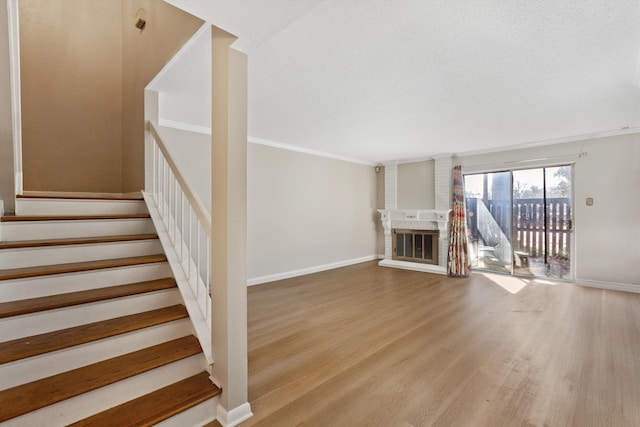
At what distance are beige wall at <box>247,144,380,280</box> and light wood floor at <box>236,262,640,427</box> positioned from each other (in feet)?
3.22

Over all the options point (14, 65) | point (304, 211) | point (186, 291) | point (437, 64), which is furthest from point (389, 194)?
point (14, 65)

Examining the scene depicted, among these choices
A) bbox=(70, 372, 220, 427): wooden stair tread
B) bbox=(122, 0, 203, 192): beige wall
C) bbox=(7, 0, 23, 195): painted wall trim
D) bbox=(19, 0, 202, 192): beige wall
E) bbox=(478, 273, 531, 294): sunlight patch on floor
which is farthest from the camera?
bbox=(478, 273, 531, 294): sunlight patch on floor

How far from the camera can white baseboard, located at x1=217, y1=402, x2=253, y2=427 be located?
5.19 ft

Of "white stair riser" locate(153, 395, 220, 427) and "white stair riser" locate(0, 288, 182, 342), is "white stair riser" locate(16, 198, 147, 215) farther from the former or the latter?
"white stair riser" locate(153, 395, 220, 427)

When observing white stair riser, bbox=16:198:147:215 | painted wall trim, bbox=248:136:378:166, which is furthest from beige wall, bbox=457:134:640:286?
white stair riser, bbox=16:198:147:215

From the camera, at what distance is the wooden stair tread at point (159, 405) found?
1.37 metres

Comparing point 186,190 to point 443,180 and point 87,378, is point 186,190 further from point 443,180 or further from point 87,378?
point 443,180

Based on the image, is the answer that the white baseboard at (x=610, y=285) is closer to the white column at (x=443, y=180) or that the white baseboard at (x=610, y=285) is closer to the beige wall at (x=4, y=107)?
the white column at (x=443, y=180)

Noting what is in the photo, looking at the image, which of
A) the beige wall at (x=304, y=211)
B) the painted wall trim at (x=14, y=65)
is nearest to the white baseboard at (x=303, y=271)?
the beige wall at (x=304, y=211)

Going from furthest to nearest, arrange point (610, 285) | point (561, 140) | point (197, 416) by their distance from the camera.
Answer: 1. point (561, 140)
2. point (610, 285)
3. point (197, 416)

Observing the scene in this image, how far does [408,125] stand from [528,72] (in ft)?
5.29

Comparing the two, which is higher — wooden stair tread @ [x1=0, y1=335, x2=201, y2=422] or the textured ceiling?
the textured ceiling

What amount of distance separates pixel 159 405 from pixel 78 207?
2.04m

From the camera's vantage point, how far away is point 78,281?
1.92 metres
